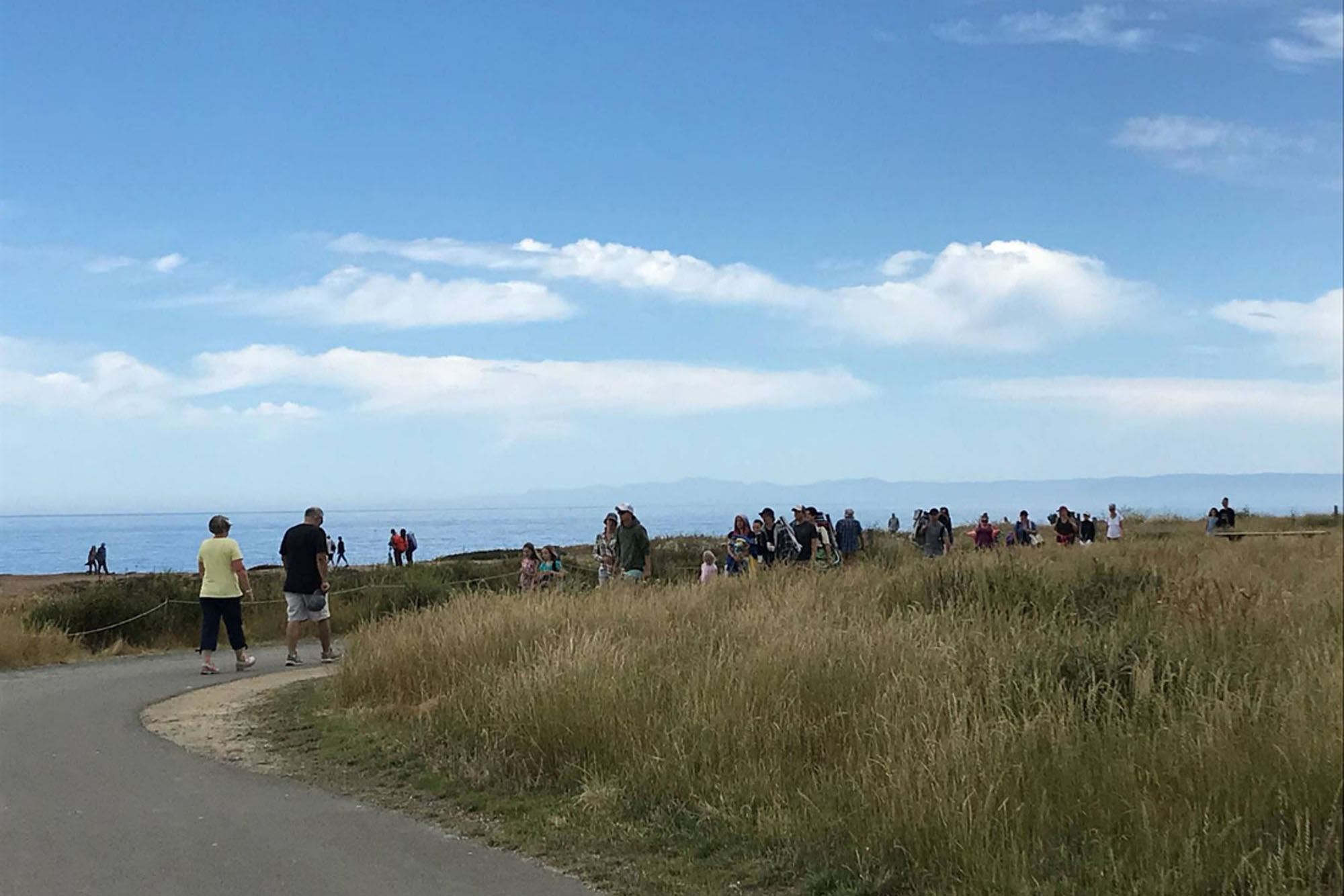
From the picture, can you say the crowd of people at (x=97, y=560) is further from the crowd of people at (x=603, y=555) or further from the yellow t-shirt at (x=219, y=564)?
the yellow t-shirt at (x=219, y=564)

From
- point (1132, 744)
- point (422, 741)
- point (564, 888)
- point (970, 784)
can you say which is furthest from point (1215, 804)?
point (422, 741)

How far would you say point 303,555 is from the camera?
1402 cm

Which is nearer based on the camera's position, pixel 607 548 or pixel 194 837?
pixel 194 837

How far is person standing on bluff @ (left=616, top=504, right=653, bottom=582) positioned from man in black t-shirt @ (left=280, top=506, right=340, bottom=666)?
397 cm

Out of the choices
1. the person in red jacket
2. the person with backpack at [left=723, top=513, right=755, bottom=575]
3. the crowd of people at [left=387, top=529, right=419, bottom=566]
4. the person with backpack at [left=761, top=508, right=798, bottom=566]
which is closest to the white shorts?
the person with backpack at [left=761, top=508, right=798, bottom=566]

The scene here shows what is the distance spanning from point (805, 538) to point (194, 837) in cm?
1303

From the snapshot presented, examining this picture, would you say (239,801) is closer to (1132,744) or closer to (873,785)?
(873,785)

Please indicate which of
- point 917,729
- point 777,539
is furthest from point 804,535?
point 917,729

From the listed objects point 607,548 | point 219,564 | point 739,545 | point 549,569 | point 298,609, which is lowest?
point 298,609

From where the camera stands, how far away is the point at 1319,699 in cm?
680

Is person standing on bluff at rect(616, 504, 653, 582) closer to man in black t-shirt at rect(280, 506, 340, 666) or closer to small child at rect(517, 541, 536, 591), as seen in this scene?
small child at rect(517, 541, 536, 591)

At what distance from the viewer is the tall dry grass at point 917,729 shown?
542cm

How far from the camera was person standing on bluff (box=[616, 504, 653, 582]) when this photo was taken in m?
16.4

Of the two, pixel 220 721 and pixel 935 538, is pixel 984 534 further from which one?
pixel 220 721
